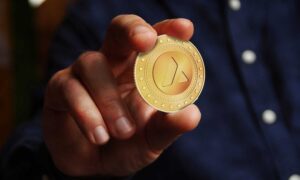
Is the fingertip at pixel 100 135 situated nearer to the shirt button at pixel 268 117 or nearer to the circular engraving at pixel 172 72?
A: the circular engraving at pixel 172 72

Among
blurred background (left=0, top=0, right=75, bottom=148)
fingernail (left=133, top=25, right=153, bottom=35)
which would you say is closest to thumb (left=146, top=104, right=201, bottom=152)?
fingernail (left=133, top=25, right=153, bottom=35)

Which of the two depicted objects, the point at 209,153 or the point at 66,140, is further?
the point at 209,153

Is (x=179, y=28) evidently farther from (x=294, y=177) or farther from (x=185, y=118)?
(x=294, y=177)

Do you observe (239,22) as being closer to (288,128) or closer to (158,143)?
(288,128)

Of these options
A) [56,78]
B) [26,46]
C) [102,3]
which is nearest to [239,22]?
[102,3]

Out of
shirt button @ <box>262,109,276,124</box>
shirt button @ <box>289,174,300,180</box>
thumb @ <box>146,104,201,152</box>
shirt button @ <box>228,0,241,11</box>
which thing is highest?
thumb @ <box>146,104,201,152</box>

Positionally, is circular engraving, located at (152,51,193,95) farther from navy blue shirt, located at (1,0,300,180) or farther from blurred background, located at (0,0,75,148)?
blurred background, located at (0,0,75,148)
